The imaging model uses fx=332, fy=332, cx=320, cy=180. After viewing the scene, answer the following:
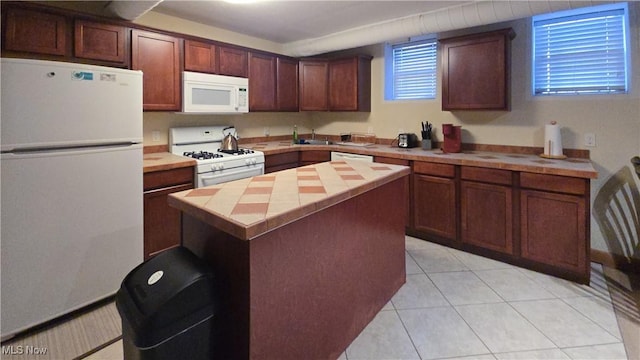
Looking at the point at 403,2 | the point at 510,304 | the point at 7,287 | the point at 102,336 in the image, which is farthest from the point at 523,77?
the point at 7,287

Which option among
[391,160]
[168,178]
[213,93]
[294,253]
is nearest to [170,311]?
[294,253]

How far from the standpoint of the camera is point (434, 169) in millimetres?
3410

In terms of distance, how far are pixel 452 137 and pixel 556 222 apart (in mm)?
1339

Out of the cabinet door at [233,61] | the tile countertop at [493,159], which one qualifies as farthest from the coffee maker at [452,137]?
the cabinet door at [233,61]

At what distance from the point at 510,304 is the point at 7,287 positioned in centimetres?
325

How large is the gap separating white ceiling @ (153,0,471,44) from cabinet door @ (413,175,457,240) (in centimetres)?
173

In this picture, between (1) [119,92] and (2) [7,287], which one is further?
(1) [119,92]

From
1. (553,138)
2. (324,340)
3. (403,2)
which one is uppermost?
(403,2)

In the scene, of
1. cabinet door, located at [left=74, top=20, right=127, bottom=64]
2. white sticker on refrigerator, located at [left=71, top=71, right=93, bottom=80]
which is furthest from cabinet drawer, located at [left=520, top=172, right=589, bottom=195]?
cabinet door, located at [left=74, top=20, right=127, bottom=64]

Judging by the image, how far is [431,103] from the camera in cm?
405

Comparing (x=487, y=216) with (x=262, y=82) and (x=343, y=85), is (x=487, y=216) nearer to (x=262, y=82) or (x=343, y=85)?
(x=343, y=85)

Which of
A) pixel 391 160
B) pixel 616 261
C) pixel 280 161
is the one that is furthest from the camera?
pixel 280 161

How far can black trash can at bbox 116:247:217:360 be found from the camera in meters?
1.22

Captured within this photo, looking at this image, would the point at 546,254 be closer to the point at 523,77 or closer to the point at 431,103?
the point at 523,77
